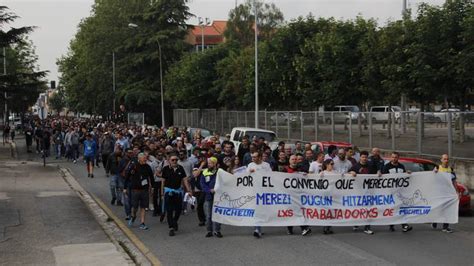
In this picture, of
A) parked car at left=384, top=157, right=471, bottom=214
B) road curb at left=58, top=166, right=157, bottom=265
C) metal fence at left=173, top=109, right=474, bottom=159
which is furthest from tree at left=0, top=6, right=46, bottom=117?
parked car at left=384, top=157, right=471, bottom=214

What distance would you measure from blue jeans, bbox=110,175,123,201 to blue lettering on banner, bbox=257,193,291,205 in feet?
16.0

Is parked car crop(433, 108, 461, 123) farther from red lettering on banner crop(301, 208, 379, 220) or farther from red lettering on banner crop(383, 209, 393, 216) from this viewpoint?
red lettering on banner crop(301, 208, 379, 220)

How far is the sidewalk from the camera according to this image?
32.1ft

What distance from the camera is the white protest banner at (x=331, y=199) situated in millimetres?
11797

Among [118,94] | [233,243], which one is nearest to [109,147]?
[233,243]

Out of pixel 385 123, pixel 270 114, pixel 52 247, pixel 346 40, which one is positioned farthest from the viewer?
pixel 270 114

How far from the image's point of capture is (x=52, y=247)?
10617 mm

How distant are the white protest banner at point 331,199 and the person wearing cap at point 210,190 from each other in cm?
11

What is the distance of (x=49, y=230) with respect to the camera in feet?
40.3

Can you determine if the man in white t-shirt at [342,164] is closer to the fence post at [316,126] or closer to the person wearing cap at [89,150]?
the person wearing cap at [89,150]

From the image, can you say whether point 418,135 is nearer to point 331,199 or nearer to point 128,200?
point 331,199

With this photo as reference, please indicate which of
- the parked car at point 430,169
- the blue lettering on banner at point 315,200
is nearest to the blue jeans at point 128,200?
the blue lettering on banner at point 315,200

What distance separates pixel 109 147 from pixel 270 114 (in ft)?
49.1

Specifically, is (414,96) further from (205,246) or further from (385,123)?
(205,246)
